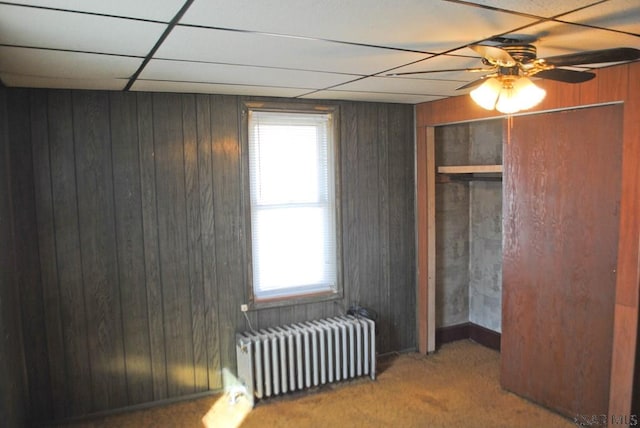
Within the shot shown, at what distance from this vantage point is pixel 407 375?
159 inches

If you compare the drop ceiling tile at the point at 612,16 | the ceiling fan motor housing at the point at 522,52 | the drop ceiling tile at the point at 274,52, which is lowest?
the ceiling fan motor housing at the point at 522,52

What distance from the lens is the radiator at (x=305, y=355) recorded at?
11.8ft

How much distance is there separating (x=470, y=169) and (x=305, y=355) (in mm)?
2034

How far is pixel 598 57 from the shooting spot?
6.06 feet

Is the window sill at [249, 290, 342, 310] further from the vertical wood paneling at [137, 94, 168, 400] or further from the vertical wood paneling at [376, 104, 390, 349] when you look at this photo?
the vertical wood paneling at [137, 94, 168, 400]

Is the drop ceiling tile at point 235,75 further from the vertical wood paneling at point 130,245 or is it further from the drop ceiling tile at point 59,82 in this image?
the vertical wood paneling at point 130,245

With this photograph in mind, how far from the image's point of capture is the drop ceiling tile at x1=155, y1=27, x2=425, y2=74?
2.04m

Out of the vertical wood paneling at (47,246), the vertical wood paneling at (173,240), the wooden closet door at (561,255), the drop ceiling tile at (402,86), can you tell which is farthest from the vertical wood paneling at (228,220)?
the wooden closet door at (561,255)

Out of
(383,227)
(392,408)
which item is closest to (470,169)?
(383,227)

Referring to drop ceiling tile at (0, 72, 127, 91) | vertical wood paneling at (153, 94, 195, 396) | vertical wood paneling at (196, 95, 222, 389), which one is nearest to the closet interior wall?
vertical wood paneling at (196, 95, 222, 389)

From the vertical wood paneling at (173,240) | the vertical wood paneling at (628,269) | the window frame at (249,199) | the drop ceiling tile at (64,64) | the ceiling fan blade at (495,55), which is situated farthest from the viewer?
the window frame at (249,199)

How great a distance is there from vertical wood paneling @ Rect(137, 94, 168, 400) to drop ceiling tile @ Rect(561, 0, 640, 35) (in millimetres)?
2673

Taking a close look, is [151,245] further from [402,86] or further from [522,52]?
[522,52]

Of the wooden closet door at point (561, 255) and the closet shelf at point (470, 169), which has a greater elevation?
the closet shelf at point (470, 169)
